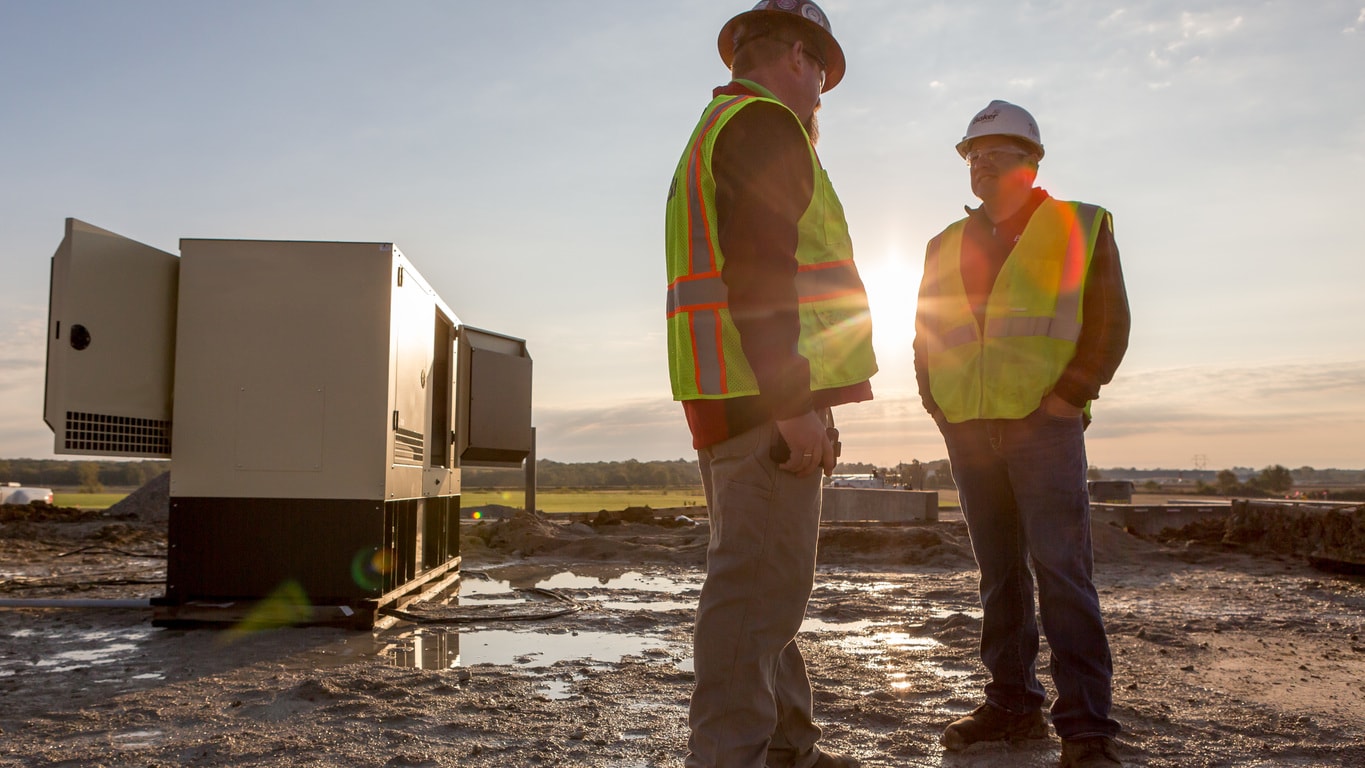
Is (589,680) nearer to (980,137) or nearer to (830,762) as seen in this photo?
(830,762)

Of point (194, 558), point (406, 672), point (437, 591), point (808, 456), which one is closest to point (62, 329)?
point (194, 558)

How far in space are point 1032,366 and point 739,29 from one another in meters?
1.37

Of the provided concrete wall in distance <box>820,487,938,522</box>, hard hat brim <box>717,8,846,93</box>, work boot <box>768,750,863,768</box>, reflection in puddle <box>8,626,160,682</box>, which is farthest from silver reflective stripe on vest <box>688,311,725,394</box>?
concrete wall in distance <box>820,487,938,522</box>

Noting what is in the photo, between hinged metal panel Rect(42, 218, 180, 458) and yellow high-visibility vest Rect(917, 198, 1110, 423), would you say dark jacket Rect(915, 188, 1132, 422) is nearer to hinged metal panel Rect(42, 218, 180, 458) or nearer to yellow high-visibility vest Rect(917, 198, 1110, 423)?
yellow high-visibility vest Rect(917, 198, 1110, 423)

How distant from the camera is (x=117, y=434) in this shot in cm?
492

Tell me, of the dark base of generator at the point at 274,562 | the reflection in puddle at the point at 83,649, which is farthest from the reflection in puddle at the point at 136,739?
the dark base of generator at the point at 274,562

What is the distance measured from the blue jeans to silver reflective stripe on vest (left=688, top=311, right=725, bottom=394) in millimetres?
1291

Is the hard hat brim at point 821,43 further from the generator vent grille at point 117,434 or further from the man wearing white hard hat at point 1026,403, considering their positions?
the generator vent grille at point 117,434

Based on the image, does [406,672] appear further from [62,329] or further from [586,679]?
[62,329]

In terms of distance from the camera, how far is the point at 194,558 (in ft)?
16.8

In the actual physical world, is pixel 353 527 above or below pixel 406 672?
above

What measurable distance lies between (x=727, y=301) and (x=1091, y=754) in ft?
5.60

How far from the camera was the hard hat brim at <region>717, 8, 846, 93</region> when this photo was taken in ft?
7.45

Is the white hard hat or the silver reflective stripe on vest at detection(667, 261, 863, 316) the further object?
the white hard hat
